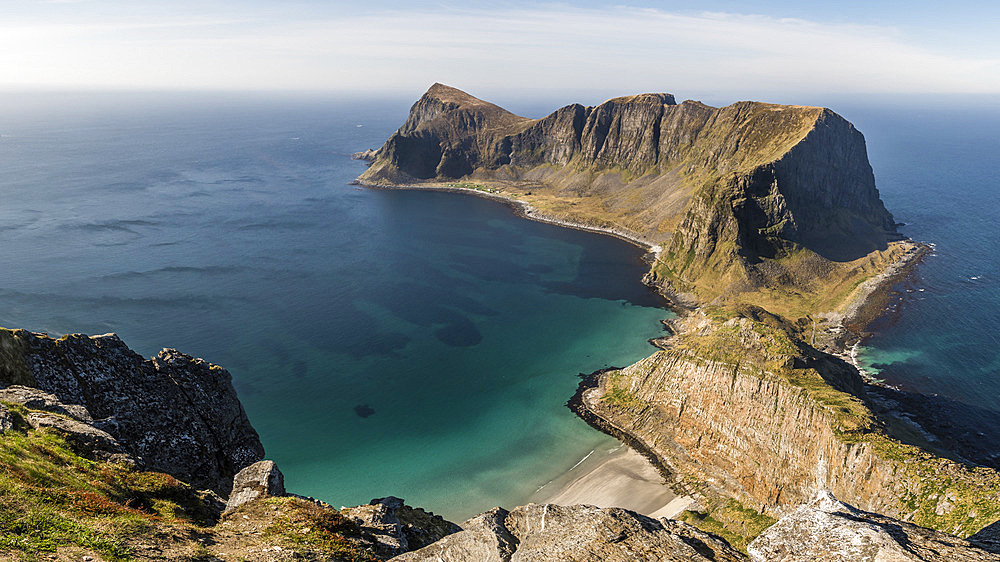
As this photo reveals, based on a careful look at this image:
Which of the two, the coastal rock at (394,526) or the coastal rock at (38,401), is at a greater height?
the coastal rock at (38,401)

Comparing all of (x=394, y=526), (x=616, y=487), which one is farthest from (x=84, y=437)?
(x=616, y=487)

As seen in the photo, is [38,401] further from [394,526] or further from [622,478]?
[622,478]

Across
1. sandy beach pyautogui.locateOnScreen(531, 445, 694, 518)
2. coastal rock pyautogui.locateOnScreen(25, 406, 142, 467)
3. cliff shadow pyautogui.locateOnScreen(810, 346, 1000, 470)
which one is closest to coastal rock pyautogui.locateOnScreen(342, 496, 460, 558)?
coastal rock pyautogui.locateOnScreen(25, 406, 142, 467)

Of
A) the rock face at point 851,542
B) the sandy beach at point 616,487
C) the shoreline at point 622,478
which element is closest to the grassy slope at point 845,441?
the shoreline at point 622,478

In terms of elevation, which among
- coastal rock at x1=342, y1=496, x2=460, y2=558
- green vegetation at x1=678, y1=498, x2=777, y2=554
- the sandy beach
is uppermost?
coastal rock at x1=342, y1=496, x2=460, y2=558

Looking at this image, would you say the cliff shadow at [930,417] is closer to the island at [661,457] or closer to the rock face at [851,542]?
the island at [661,457]

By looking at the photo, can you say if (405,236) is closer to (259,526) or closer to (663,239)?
(663,239)

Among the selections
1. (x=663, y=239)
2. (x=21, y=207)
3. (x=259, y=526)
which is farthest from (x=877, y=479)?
(x=21, y=207)

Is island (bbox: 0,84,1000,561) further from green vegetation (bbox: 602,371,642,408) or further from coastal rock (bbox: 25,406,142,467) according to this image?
green vegetation (bbox: 602,371,642,408)
